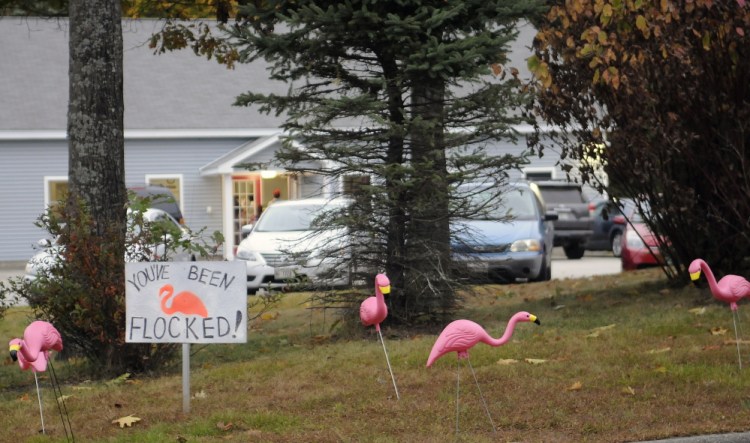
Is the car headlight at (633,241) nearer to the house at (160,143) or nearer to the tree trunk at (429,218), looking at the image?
the tree trunk at (429,218)

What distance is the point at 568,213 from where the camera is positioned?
29.2 meters

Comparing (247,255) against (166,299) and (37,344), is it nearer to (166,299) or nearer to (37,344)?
(166,299)

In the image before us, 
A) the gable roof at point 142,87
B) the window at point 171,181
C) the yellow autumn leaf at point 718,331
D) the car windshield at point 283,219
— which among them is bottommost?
the yellow autumn leaf at point 718,331

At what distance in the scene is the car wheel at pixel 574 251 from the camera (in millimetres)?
29734

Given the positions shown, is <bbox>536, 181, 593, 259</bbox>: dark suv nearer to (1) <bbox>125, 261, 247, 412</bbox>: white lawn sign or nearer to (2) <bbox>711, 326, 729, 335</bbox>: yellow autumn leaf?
(2) <bbox>711, 326, 729, 335</bbox>: yellow autumn leaf

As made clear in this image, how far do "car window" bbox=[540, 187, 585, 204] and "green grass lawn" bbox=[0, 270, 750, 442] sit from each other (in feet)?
58.3

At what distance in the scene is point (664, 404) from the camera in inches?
305

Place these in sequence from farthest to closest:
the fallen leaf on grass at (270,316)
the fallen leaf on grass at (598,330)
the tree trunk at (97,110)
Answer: the fallen leaf on grass at (270,316), the tree trunk at (97,110), the fallen leaf on grass at (598,330)

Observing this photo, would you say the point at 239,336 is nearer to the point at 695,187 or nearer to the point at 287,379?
the point at 287,379

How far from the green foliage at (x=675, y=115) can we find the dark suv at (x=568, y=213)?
1555 centimetres

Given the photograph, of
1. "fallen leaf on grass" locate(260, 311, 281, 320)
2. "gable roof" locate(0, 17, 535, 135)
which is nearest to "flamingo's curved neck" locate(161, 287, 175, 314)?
"fallen leaf on grass" locate(260, 311, 281, 320)

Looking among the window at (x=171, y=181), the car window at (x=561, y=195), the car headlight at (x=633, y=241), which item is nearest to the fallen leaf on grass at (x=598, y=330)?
the car headlight at (x=633, y=241)

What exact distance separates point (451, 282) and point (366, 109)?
1.83 m

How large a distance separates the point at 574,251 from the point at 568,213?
1305 millimetres
